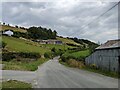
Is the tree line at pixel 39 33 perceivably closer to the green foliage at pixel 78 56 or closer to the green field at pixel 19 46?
the green field at pixel 19 46

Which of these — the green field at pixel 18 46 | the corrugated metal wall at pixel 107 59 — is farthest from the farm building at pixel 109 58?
the green field at pixel 18 46

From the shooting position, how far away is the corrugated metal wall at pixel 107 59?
3406 cm

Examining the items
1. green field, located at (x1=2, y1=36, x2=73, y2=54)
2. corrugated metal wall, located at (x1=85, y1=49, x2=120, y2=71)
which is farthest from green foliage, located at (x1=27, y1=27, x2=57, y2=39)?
corrugated metal wall, located at (x1=85, y1=49, x2=120, y2=71)

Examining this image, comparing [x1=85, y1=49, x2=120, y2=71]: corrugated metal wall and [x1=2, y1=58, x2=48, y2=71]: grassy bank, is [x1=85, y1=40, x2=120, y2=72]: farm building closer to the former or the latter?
[x1=85, y1=49, x2=120, y2=71]: corrugated metal wall

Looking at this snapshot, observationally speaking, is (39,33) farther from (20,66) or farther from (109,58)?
(109,58)

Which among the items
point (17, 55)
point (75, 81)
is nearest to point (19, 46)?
point (17, 55)

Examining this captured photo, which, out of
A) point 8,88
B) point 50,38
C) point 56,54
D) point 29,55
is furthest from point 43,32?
point 8,88

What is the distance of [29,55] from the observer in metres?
78.8

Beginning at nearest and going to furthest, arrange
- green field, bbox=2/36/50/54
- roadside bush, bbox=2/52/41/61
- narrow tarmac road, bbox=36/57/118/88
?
narrow tarmac road, bbox=36/57/118/88
roadside bush, bbox=2/52/41/61
green field, bbox=2/36/50/54

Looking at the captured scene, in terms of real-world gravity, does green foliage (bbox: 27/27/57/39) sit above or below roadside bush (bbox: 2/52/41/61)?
above

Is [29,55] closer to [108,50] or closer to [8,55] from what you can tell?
[8,55]

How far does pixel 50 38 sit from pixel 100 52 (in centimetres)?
13312

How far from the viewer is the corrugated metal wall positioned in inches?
1341

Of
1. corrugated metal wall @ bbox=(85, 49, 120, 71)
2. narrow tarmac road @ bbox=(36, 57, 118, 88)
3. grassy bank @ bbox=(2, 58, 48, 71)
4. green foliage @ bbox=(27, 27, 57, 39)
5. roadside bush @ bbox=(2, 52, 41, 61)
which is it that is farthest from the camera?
green foliage @ bbox=(27, 27, 57, 39)
